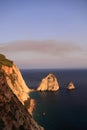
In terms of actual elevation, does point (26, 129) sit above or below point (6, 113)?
below

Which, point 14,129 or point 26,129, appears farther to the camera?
point 26,129

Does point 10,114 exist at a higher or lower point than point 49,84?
lower

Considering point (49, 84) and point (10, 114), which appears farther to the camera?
point (49, 84)

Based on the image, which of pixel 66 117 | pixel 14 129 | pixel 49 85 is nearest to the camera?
pixel 14 129

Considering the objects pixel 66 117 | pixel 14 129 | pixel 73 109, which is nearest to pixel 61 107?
pixel 73 109

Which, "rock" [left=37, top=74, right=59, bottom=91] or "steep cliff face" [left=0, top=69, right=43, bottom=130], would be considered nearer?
"steep cliff face" [left=0, top=69, right=43, bottom=130]

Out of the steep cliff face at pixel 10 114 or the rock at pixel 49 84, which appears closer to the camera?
the steep cliff face at pixel 10 114

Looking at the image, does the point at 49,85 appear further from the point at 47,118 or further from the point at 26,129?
the point at 26,129

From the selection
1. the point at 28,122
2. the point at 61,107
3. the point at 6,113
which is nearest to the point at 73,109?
the point at 61,107

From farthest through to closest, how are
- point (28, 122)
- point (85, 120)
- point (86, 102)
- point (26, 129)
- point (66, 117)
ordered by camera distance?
point (86, 102) < point (66, 117) < point (85, 120) < point (28, 122) < point (26, 129)

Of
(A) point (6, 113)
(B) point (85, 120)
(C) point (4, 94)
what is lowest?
(B) point (85, 120)
